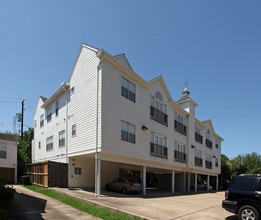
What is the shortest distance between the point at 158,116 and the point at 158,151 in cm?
313

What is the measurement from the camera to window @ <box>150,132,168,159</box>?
19823 mm

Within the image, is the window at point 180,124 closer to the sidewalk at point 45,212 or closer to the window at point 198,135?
the window at point 198,135

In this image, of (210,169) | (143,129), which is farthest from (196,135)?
(143,129)

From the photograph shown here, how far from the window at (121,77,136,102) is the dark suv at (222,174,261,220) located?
9.96 m

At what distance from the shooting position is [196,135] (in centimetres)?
2995

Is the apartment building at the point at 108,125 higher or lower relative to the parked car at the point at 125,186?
higher

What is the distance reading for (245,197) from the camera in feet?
27.7

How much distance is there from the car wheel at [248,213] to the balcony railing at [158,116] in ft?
39.3

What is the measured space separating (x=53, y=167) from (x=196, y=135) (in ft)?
62.8

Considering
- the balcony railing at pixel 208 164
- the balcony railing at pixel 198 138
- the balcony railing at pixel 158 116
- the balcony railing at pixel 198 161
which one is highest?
the balcony railing at pixel 158 116

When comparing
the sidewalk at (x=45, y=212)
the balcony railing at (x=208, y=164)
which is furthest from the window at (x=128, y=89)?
the balcony railing at (x=208, y=164)

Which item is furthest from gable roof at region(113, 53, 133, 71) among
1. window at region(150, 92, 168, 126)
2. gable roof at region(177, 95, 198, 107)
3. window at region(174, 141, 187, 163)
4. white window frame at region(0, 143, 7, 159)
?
white window frame at region(0, 143, 7, 159)

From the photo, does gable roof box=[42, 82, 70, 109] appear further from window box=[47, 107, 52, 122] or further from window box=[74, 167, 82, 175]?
window box=[74, 167, 82, 175]

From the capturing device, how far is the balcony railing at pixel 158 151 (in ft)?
64.5
